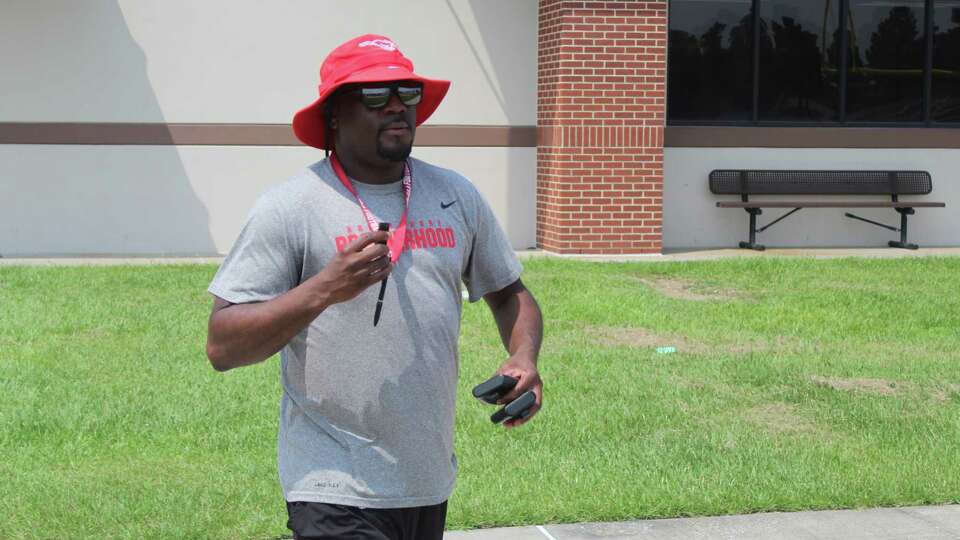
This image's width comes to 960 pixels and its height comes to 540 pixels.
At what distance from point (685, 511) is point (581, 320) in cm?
493

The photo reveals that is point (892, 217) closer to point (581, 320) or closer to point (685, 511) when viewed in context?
point (581, 320)

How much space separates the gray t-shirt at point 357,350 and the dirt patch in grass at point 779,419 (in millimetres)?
4606

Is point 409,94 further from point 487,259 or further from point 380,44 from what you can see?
point 487,259

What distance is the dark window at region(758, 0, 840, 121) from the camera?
1712cm

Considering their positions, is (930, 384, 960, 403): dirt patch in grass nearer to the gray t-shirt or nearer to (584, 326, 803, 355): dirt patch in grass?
(584, 326, 803, 355): dirt patch in grass

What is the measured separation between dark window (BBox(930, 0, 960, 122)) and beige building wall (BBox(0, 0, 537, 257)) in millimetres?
5200

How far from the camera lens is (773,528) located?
627 centimetres

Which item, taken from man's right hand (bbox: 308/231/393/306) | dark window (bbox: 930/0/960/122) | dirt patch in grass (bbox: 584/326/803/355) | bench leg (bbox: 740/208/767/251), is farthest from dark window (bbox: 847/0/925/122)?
man's right hand (bbox: 308/231/393/306)

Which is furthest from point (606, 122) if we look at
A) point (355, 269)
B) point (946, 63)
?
point (355, 269)

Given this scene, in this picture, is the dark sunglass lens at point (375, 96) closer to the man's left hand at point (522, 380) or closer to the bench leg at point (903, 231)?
the man's left hand at point (522, 380)

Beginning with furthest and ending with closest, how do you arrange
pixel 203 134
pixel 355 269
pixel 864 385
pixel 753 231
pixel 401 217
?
pixel 753 231 < pixel 203 134 < pixel 864 385 < pixel 401 217 < pixel 355 269

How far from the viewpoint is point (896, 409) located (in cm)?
839

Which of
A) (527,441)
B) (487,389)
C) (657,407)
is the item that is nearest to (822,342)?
(657,407)

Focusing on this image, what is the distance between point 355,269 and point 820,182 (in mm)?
14654
